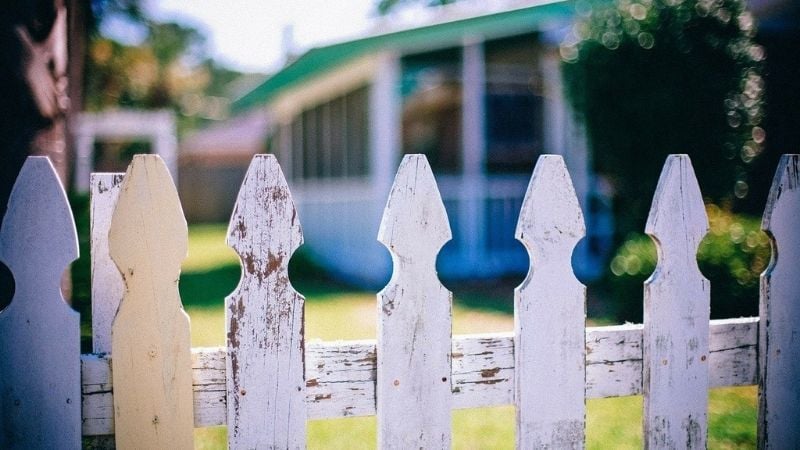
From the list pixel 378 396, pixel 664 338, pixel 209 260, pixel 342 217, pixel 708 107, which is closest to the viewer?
pixel 378 396

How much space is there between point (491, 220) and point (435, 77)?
2.37 m

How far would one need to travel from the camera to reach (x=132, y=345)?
1.63m

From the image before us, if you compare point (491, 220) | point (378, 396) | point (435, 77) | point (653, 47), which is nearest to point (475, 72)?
point (435, 77)

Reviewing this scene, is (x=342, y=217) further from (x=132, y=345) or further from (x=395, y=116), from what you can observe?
(x=132, y=345)

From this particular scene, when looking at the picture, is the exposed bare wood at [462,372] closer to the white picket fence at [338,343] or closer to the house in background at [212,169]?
the white picket fence at [338,343]

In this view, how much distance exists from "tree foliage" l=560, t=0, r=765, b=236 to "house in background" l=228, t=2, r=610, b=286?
1.36 metres

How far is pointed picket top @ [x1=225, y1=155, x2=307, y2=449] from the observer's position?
168 cm

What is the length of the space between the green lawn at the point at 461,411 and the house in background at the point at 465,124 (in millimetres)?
1057

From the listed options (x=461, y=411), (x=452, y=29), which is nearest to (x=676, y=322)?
(x=461, y=411)

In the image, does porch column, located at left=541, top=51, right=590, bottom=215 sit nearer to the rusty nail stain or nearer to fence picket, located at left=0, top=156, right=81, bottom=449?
the rusty nail stain

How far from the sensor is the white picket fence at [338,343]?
1.62 meters

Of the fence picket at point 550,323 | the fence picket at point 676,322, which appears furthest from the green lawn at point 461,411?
the fence picket at point 550,323

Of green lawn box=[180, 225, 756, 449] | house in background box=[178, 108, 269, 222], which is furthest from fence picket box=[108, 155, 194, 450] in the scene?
house in background box=[178, 108, 269, 222]

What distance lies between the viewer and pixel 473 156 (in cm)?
910
